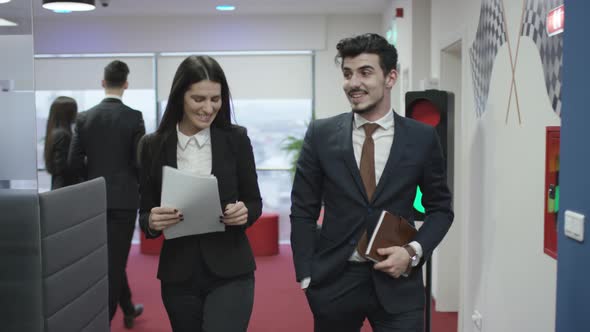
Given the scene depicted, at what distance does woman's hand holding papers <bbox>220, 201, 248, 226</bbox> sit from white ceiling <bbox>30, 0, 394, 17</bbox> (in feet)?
19.4

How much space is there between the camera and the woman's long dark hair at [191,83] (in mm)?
2309

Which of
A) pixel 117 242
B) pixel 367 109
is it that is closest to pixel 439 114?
pixel 367 109

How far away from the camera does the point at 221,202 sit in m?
2.41

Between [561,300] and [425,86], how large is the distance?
3608mm

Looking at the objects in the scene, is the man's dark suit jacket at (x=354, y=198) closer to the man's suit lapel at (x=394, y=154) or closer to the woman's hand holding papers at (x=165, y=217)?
the man's suit lapel at (x=394, y=154)

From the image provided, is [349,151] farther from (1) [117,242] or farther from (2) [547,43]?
(1) [117,242]

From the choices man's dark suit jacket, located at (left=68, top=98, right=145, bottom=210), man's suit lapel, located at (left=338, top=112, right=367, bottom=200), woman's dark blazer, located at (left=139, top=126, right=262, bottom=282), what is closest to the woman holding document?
woman's dark blazer, located at (left=139, top=126, right=262, bottom=282)

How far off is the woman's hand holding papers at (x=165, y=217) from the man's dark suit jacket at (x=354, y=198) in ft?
1.41

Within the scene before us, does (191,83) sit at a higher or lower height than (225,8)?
lower

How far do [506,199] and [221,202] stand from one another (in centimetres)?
152

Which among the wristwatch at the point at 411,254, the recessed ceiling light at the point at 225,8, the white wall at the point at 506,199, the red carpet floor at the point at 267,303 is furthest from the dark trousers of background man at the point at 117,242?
the recessed ceiling light at the point at 225,8

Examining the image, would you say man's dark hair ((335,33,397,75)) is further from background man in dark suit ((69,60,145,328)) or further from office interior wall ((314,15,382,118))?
office interior wall ((314,15,382,118))

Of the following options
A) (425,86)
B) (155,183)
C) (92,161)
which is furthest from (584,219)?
(425,86)

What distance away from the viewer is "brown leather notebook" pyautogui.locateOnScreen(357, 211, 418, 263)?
7.29ft
